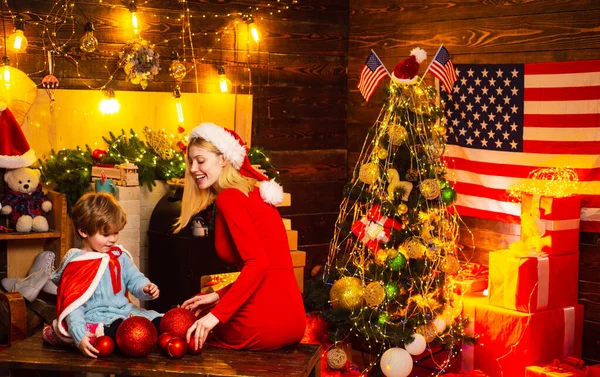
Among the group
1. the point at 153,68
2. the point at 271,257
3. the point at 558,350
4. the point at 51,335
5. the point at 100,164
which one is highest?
the point at 153,68

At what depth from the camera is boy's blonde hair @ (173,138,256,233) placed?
381 cm

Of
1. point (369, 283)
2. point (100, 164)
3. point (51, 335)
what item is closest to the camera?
point (51, 335)

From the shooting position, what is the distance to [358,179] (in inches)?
220

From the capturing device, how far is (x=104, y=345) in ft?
11.6

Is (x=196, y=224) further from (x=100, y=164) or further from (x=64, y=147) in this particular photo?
(x=64, y=147)

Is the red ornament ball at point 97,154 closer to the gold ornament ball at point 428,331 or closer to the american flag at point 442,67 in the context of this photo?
the american flag at point 442,67

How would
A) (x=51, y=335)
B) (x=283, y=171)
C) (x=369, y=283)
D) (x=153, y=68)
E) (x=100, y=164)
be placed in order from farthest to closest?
(x=283, y=171) → (x=153, y=68) → (x=100, y=164) → (x=369, y=283) → (x=51, y=335)

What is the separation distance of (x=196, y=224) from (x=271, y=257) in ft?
6.98

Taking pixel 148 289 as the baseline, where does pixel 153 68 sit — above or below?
above

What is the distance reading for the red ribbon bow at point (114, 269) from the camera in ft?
12.5

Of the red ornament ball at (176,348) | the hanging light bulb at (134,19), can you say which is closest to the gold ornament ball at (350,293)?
the red ornament ball at (176,348)

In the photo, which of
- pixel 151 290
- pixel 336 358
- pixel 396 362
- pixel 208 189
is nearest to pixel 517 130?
pixel 396 362

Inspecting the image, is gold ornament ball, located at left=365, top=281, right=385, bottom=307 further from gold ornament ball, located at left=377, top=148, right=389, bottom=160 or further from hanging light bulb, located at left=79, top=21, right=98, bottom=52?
hanging light bulb, located at left=79, top=21, right=98, bottom=52

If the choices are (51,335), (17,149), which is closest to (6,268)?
(17,149)
